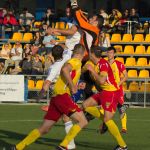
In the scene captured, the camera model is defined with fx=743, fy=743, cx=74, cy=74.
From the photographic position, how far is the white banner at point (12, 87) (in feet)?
80.7

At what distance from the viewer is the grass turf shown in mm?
14020

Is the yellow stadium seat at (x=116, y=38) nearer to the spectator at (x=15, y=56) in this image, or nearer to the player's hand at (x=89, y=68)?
the spectator at (x=15, y=56)

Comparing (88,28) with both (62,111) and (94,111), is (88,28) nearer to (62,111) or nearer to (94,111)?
(94,111)

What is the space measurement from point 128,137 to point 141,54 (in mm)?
13138

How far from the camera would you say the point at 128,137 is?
1558cm

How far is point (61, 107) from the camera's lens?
484 inches

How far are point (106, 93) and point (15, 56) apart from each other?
48.4ft

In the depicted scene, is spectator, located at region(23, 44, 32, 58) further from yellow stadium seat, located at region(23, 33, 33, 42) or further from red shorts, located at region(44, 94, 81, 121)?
red shorts, located at region(44, 94, 81, 121)

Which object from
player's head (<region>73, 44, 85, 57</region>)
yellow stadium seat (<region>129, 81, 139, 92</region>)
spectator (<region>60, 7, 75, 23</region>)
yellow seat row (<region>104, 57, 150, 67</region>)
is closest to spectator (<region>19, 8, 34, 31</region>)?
spectator (<region>60, 7, 75, 23</region>)

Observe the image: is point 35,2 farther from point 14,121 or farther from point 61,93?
point 61,93

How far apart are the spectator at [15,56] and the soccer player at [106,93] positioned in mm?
13404

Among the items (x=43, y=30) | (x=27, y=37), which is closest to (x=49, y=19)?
(x=27, y=37)

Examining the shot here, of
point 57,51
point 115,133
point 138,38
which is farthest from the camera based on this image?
point 138,38

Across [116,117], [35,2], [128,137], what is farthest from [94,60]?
[35,2]
